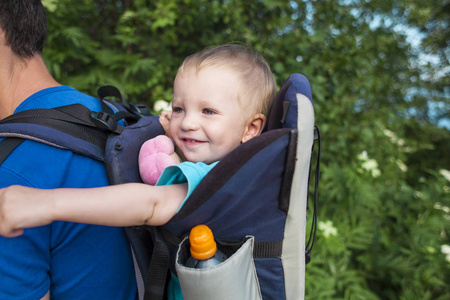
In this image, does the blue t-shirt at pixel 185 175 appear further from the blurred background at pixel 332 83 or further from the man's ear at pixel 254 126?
the blurred background at pixel 332 83

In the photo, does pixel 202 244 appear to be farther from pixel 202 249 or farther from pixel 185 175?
pixel 185 175

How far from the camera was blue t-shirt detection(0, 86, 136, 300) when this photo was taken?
0.92 metres

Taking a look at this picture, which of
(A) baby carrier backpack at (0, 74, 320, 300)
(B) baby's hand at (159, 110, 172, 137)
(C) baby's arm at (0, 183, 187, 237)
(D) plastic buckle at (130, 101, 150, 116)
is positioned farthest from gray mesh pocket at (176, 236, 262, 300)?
(D) plastic buckle at (130, 101, 150, 116)

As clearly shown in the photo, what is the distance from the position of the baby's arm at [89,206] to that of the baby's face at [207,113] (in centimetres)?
26

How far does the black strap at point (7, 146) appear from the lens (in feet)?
3.05

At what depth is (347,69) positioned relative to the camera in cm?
327

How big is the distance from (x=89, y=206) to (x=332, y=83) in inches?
115

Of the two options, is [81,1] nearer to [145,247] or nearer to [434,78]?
[145,247]

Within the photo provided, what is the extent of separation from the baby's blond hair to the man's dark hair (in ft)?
2.00

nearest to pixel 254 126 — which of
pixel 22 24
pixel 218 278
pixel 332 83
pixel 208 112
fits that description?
pixel 208 112

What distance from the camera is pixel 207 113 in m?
1.16

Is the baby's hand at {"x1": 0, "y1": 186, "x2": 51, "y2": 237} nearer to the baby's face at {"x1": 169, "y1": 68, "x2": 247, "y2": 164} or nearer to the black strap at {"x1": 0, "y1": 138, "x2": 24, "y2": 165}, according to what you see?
the black strap at {"x1": 0, "y1": 138, "x2": 24, "y2": 165}

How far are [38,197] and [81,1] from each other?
2.49 m

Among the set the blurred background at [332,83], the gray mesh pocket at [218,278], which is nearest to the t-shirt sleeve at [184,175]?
the gray mesh pocket at [218,278]
